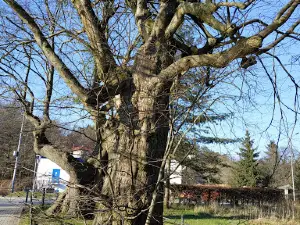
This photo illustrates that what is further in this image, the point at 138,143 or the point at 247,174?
the point at 247,174

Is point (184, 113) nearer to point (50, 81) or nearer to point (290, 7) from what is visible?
point (290, 7)

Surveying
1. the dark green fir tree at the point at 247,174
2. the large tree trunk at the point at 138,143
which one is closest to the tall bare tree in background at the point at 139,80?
the large tree trunk at the point at 138,143

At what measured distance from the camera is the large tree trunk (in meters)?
3.32

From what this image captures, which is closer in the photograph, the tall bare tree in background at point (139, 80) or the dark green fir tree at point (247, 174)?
the tall bare tree in background at point (139, 80)

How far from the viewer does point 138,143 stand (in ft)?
12.0

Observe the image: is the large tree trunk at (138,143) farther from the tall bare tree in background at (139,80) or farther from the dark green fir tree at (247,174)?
the dark green fir tree at (247,174)

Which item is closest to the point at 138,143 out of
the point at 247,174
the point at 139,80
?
the point at 139,80

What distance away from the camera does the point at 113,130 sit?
11.9 feet

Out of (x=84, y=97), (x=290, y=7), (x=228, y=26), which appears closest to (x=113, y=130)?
(x=84, y=97)

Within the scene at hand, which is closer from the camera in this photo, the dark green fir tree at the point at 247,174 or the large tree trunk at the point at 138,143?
the large tree trunk at the point at 138,143

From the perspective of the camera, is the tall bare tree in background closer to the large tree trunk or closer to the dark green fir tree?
the large tree trunk

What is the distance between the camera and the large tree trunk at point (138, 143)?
3318mm

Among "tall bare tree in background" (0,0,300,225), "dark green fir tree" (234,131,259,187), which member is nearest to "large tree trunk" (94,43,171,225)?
"tall bare tree in background" (0,0,300,225)

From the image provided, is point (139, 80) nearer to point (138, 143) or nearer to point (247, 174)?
point (138, 143)
